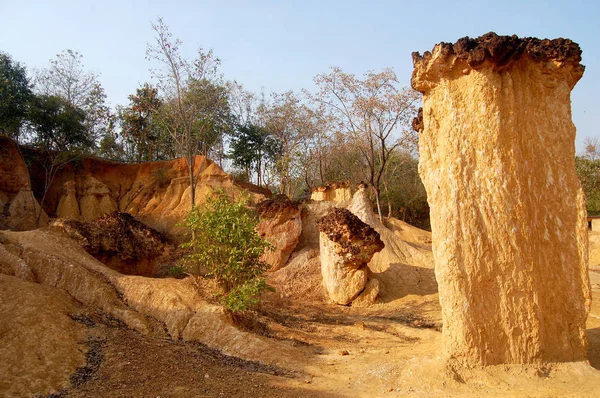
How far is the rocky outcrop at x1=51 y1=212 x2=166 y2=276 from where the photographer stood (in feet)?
35.7

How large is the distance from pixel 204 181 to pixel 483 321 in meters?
18.2

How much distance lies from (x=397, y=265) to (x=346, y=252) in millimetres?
3269

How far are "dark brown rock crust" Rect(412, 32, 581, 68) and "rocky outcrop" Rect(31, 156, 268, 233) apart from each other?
613 inches

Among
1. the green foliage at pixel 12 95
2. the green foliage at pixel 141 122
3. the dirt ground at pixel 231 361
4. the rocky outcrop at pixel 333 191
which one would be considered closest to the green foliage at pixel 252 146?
the green foliage at pixel 141 122

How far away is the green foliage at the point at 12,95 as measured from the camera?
18922mm

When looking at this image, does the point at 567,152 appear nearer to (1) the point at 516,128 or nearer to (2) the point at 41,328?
(1) the point at 516,128

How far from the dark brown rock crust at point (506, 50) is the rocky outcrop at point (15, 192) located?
17.9 metres

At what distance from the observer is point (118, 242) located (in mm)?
11195

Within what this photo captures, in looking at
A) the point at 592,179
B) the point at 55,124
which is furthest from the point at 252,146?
the point at 592,179

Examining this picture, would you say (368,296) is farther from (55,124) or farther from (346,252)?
(55,124)

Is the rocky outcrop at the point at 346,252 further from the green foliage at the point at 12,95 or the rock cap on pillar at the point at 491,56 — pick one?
the green foliage at the point at 12,95

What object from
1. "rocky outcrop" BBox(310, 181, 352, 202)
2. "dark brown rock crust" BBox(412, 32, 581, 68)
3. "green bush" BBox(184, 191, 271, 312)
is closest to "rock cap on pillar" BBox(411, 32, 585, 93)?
"dark brown rock crust" BBox(412, 32, 581, 68)

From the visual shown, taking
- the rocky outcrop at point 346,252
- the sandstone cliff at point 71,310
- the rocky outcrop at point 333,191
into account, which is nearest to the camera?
the sandstone cliff at point 71,310

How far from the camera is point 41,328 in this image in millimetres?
6293
